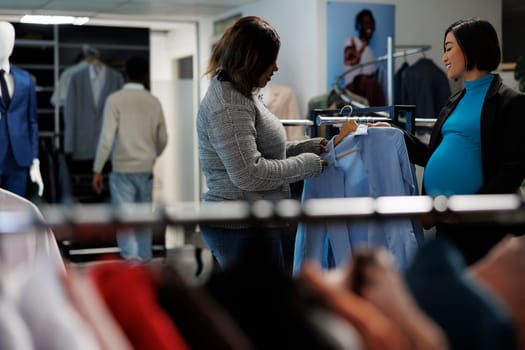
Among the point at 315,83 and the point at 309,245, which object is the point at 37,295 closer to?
the point at 309,245

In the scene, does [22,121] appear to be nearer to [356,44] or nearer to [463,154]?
[356,44]

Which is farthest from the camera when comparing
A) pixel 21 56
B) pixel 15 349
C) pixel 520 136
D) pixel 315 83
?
pixel 21 56

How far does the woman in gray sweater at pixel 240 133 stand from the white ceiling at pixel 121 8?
5840 mm

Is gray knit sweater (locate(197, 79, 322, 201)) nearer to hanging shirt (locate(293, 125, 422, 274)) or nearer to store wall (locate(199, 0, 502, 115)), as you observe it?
hanging shirt (locate(293, 125, 422, 274))

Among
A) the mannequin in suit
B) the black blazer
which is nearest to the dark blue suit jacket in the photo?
the mannequin in suit

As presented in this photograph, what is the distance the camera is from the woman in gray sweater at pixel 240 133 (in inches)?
102

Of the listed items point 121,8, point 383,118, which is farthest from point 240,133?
point 121,8

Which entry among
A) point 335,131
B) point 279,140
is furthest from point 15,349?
point 335,131

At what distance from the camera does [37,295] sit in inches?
38.3

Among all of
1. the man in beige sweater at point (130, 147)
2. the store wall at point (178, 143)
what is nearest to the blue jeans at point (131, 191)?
the man in beige sweater at point (130, 147)

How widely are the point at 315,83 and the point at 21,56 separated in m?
3.21

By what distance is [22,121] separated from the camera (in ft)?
17.4

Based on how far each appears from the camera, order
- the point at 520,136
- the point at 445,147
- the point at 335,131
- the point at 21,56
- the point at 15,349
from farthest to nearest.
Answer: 1. the point at 21,56
2. the point at 335,131
3. the point at 445,147
4. the point at 520,136
5. the point at 15,349

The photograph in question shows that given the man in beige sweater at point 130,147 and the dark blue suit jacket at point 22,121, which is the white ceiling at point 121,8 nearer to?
the man in beige sweater at point 130,147
